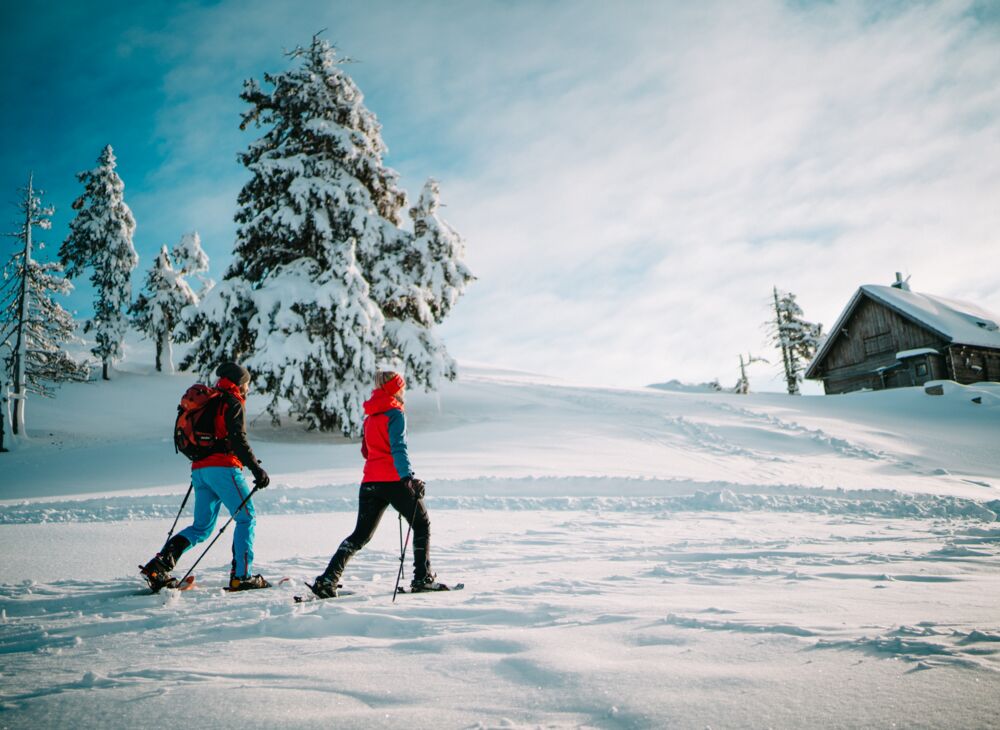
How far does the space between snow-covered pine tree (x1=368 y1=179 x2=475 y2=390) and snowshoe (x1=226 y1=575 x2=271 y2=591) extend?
1249cm

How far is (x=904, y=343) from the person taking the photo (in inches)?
1128

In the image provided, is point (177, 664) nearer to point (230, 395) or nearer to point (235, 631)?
point (235, 631)

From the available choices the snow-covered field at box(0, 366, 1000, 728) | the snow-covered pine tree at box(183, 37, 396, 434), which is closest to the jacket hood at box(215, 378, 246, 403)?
the snow-covered field at box(0, 366, 1000, 728)

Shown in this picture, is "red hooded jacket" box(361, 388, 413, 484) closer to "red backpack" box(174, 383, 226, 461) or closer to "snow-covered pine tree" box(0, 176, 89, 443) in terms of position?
"red backpack" box(174, 383, 226, 461)

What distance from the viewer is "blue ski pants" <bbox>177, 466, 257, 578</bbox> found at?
4.53m

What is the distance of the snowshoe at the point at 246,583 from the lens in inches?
171

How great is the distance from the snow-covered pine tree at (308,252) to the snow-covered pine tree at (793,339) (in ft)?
121

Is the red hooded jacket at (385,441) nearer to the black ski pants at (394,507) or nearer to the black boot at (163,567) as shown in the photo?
the black ski pants at (394,507)

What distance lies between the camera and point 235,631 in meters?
3.26

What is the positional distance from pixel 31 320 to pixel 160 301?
10.4m

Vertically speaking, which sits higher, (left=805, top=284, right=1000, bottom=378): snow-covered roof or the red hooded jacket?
(left=805, top=284, right=1000, bottom=378): snow-covered roof

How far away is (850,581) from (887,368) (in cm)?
3165

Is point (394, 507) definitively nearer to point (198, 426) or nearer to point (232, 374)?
point (198, 426)

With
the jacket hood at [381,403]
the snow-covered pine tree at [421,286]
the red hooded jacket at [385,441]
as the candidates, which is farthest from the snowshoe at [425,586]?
the snow-covered pine tree at [421,286]
